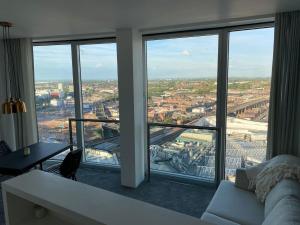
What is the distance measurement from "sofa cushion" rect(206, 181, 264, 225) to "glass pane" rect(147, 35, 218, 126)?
4.49 feet

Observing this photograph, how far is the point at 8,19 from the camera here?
3094 mm

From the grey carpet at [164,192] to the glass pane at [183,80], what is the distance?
1.11 meters

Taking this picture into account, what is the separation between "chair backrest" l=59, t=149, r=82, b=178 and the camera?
146 inches

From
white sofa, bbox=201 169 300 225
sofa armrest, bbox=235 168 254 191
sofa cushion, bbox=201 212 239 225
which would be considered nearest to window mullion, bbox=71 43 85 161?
white sofa, bbox=201 169 300 225

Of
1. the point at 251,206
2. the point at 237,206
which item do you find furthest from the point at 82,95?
the point at 251,206

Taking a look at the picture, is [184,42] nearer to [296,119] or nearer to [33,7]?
[296,119]

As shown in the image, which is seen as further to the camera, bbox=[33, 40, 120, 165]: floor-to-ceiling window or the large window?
bbox=[33, 40, 120, 165]: floor-to-ceiling window

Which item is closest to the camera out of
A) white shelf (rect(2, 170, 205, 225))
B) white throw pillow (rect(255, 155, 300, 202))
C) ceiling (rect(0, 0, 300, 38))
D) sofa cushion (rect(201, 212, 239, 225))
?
white shelf (rect(2, 170, 205, 225))

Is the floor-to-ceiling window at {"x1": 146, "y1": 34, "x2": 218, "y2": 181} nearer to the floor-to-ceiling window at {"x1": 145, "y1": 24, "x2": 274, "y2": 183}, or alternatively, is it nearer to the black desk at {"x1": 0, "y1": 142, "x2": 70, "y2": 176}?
the floor-to-ceiling window at {"x1": 145, "y1": 24, "x2": 274, "y2": 183}

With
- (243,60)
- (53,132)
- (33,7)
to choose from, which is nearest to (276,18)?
(243,60)

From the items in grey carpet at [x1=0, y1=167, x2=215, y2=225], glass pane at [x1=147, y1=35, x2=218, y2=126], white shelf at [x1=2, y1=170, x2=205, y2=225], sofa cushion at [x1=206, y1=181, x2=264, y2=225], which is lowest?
grey carpet at [x1=0, y1=167, x2=215, y2=225]

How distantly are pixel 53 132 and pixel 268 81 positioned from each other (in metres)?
4.35

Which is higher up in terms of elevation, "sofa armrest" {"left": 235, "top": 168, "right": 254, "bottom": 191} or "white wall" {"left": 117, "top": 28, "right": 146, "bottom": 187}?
"white wall" {"left": 117, "top": 28, "right": 146, "bottom": 187}

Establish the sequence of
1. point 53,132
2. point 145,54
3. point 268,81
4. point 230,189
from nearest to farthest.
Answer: point 230,189 < point 268,81 < point 145,54 < point 53,132
